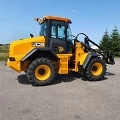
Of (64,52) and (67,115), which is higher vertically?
(64,52)

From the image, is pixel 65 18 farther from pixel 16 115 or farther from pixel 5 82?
pixel 16 115

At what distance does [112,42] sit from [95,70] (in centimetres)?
2200

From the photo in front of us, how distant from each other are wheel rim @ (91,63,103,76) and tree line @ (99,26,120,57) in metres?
20.3

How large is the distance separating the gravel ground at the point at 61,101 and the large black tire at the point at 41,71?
10.7 inches

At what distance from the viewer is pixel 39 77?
8352mm

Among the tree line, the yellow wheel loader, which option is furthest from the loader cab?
the tree line

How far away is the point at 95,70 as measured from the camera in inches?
375

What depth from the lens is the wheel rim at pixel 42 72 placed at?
8305mm

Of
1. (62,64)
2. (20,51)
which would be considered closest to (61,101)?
(62,64)

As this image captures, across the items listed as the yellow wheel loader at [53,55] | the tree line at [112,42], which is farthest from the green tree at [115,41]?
the yellow wheel loader at [53,55]

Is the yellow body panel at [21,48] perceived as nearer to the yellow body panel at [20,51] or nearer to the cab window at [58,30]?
the yellow body panel at [20,51]

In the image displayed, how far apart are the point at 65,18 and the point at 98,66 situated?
8.24 feet

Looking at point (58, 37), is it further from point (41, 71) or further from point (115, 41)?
point (115, 41)

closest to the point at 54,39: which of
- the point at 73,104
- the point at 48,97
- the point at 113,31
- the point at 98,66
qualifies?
the point at 98,66
